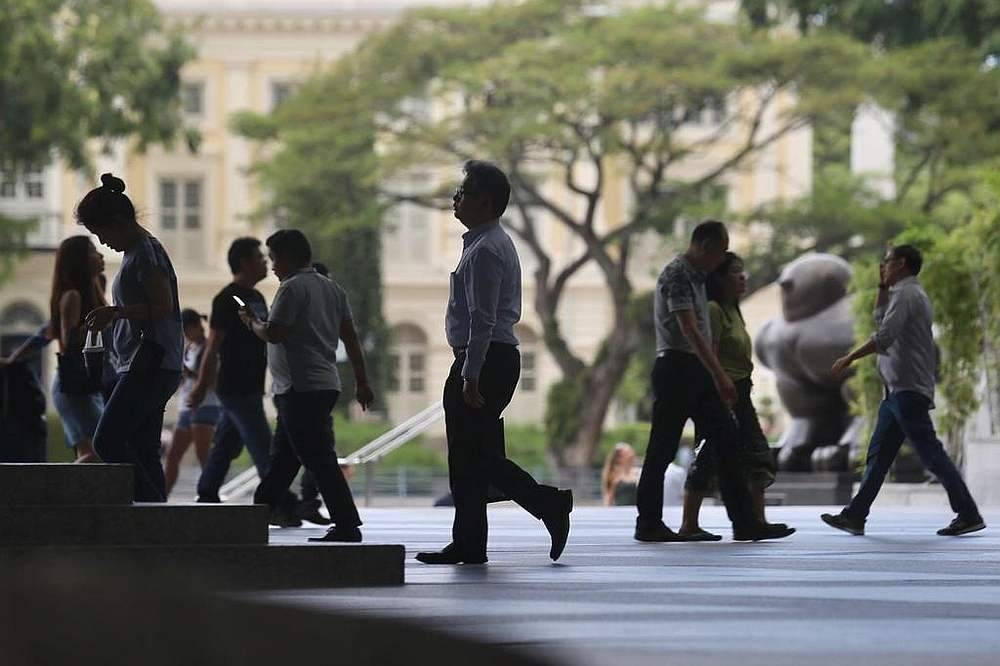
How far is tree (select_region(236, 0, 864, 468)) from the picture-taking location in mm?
37562

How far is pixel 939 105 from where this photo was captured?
118 ft

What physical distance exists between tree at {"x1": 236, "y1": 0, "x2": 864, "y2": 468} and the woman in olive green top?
87.9 ft

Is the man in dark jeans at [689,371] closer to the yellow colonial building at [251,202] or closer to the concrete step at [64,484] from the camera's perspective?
the concrete step at [64,484]

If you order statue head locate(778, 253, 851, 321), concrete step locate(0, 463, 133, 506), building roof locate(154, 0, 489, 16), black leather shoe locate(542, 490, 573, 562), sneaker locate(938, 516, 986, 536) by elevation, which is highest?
building roof locate(154, 0, 489, 16)

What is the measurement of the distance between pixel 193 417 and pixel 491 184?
225 inches

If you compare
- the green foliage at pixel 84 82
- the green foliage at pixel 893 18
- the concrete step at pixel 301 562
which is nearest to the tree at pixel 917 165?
the green foliage at pixel 893 18

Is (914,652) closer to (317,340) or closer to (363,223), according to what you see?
(317,340)

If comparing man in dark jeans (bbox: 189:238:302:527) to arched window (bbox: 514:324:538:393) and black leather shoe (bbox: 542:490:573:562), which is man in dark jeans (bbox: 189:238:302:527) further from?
arched window (bbox: 514:324:538:393)

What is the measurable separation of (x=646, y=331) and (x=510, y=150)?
14.0 ft

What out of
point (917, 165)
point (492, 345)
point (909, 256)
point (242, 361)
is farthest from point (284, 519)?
point (917, 165)

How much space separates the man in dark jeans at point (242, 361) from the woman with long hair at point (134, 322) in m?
2.39

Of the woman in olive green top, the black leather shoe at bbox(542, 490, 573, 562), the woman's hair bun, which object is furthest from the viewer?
the woman in olive green top

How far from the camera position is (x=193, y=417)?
12922 millimetres

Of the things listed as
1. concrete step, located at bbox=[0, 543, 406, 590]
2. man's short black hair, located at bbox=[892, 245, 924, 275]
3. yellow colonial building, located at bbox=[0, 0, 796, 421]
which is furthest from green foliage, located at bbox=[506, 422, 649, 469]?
concrete step, located at bbox=[0, 543, 406, 590]
